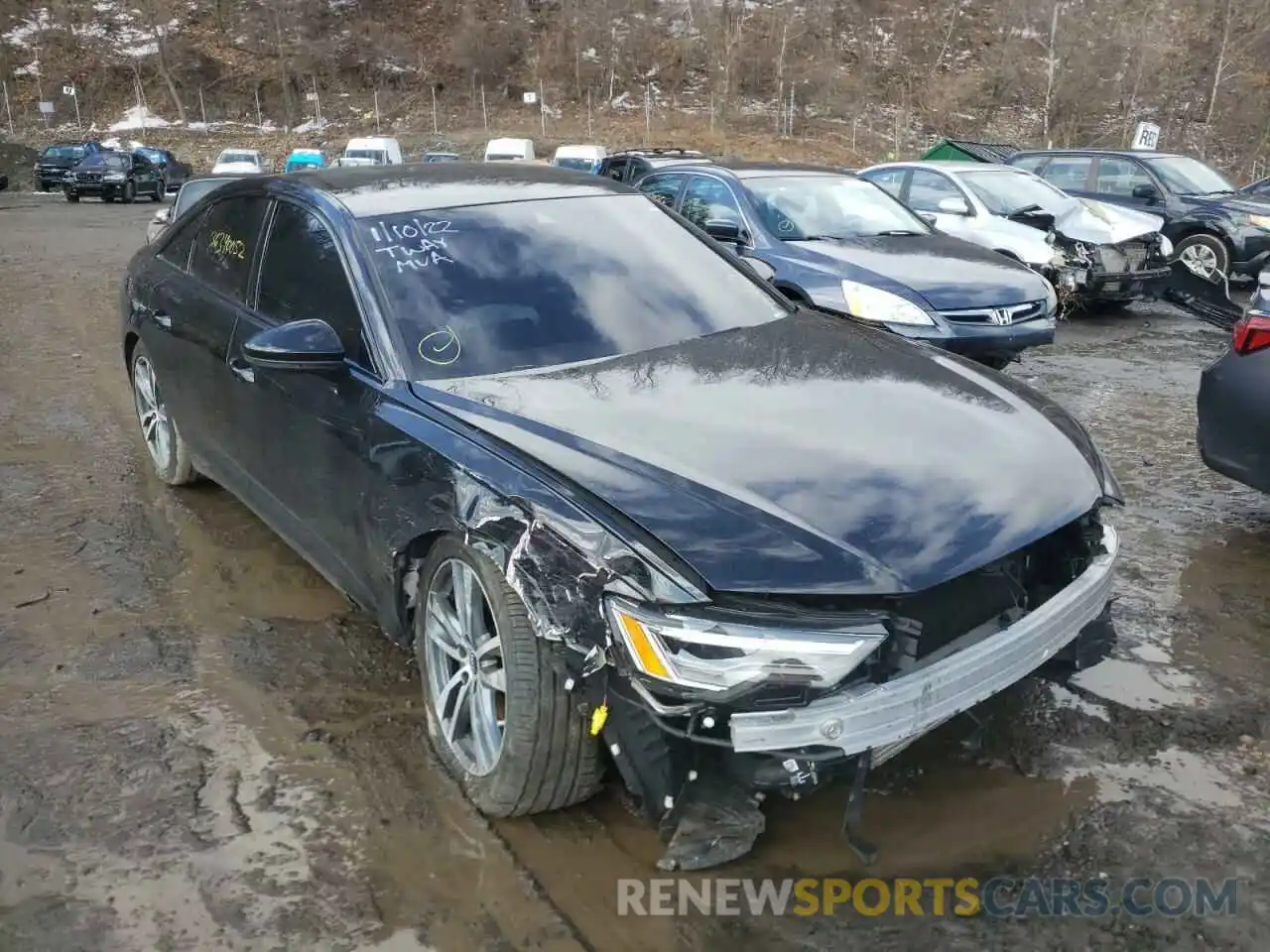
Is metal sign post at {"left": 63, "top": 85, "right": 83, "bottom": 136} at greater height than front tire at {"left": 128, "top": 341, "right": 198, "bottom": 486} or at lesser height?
lesser

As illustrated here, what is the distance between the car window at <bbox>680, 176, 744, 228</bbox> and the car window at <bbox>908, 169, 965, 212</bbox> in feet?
11.2

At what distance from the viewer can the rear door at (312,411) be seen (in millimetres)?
3127

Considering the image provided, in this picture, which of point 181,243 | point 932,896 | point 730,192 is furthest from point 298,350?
point 730,192

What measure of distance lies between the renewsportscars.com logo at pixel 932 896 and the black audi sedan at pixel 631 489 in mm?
113

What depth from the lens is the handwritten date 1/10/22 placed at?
4.10 m

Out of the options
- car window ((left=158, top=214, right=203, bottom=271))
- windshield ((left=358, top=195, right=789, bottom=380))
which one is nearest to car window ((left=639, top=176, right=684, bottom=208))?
car window ((left=158, top=214, right=203, bottom=271))

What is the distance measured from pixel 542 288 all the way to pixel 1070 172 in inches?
459

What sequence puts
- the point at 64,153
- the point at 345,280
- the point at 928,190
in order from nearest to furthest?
the point at 345,280 < the point at 928,190 < the point at 64,153

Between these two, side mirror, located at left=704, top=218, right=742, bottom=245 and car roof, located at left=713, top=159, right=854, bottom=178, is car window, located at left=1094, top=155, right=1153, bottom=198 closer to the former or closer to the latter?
car roof, located at left=713, top=159, right=854, bottom=178

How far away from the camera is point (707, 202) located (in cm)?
811

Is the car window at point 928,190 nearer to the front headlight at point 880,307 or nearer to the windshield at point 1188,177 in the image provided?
the windshield at point 1188,177

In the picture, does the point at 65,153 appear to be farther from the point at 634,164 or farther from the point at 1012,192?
the point at 1012,192

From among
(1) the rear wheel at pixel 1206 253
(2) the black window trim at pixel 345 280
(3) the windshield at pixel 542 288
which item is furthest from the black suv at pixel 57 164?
(3) the windshield at pixel 542 288

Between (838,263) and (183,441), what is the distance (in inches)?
171
